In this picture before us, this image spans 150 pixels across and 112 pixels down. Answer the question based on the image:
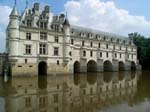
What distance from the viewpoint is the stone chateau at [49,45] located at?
1326 inches

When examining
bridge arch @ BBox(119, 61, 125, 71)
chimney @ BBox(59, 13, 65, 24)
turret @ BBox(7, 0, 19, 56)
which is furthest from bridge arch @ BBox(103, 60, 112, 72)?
turret @ BBox(7, 0, 19, 56)

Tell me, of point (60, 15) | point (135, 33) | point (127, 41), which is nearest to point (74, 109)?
point (60, 15)

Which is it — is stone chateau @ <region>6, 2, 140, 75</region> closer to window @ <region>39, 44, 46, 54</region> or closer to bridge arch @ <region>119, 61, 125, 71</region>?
window @ <region>39, 44, 46, 54</region>

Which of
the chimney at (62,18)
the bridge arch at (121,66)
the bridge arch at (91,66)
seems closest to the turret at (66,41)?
the chimney at (62,18)

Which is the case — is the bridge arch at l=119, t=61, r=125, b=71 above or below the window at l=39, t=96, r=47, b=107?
above

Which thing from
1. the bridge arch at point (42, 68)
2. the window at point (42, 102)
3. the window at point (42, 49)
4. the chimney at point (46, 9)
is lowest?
the window at point (42, 102)

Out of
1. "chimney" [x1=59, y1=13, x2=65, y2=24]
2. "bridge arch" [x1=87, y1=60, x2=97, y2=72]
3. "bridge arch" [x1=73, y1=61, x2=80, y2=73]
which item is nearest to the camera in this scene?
"chimney" [x1=59, y1=13, x2=65, y2=24]

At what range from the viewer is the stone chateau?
1326 inches

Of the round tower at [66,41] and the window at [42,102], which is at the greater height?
the round tower at [66,41]

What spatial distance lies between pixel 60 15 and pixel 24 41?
10665 millimetres

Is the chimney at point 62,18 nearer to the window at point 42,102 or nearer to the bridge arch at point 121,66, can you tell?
the bridge arch at point 121,66

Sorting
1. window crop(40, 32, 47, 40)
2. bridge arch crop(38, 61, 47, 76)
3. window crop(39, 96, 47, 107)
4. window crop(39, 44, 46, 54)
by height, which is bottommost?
window crop(39, 96, 47, 107)

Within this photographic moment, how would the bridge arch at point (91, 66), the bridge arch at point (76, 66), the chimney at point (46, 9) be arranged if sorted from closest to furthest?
the chimney at point (46, 9) → the bridge arch at point (76, 66) → the bridge arch at point (91, 66)

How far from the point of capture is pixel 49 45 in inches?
1489
